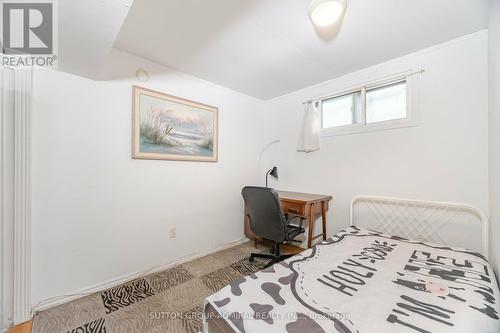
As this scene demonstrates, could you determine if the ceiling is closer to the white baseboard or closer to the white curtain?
the white curtain

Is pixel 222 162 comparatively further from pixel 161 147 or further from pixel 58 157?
pixel 58 157

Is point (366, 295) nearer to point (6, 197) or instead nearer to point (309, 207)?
point (309, 207)

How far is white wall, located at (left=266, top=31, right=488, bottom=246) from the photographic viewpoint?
157cm

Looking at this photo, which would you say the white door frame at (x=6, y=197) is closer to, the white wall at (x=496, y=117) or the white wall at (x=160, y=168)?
the white wall at (x=160, y=168)

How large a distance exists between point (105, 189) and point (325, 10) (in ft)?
7.49

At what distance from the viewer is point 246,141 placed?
3.00 meters

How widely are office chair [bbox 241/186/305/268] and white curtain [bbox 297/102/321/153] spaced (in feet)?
3.54

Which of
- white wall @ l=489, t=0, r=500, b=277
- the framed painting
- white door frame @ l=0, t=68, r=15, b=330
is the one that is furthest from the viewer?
the framed painting

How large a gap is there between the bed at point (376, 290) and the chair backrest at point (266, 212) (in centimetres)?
50

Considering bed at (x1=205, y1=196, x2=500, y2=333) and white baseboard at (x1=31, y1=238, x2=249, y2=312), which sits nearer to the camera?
bed at (x1=205, y1=196, x2=500, y2=333)

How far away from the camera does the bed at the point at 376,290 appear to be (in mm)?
791

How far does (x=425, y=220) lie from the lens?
179 centimetres

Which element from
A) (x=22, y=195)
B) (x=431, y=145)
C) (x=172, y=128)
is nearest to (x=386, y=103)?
(x=431, y=145)

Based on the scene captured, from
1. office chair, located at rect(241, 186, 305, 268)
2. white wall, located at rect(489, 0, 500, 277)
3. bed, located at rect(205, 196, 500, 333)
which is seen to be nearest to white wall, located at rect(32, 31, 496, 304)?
white wall, located at rect(489, 0, 500, 277)
